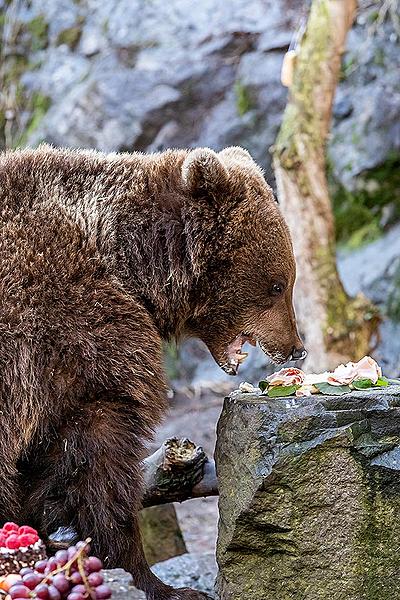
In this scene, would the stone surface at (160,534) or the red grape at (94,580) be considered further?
the stone surface at (160,534)

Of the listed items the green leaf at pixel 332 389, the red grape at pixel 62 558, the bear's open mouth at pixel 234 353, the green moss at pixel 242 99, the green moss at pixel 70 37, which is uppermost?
the green moss at pixel 70 37

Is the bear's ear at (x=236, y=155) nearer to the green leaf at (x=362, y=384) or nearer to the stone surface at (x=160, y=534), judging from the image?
the green leaf at (x=362, y=384)

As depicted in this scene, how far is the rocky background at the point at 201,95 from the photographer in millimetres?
10664

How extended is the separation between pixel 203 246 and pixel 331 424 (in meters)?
1.25

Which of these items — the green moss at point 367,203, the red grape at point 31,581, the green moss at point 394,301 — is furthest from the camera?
the green moss at point 367,203

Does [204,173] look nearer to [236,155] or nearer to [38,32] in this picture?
[236,155]

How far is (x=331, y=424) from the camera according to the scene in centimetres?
316

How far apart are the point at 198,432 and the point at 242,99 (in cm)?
487

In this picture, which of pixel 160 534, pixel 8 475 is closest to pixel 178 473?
pixel 8 475

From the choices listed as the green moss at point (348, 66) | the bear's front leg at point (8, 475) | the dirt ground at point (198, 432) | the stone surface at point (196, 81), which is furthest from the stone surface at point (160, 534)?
the green moss at point (348, 66)

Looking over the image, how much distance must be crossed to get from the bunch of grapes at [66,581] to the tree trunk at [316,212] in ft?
18.6

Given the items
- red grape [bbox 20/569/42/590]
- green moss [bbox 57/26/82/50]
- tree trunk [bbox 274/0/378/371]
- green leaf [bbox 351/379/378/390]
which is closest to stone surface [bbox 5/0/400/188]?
green moss [bbox 57/26/82/50]

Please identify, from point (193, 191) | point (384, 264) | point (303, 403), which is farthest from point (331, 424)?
point (384, 264)

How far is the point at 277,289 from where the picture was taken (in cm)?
428
